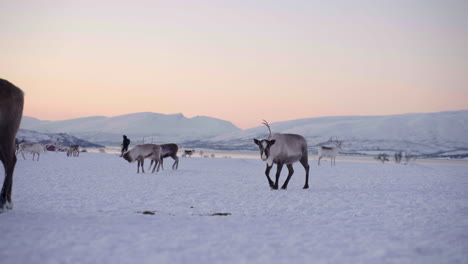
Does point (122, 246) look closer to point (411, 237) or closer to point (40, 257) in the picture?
point (40, 257)

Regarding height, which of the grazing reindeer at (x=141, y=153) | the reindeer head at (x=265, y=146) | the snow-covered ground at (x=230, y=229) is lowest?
the snow-covered ground at (x=230, y=229)

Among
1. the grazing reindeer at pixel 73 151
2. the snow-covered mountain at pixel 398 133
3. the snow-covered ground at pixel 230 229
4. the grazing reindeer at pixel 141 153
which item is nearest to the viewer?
the snow-covered ground at pixel 230 229

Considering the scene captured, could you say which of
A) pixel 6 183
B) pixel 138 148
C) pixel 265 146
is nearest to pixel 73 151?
pixel 138 148

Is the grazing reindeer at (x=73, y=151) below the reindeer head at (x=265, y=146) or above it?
below

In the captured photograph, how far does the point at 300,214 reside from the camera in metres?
7.70

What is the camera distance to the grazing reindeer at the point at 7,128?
6.42m

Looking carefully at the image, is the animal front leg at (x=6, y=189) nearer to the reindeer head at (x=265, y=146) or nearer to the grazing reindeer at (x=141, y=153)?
the reindeer head at (x=265, y=146)

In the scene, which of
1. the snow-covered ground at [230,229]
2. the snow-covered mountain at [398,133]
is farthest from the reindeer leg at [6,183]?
the snow-covered mountain at [398,133]

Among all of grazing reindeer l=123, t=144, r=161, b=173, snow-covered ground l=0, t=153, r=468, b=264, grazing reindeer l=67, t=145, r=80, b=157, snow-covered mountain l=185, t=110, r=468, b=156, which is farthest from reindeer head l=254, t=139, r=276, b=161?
snow-covered mountain l=185, t=110, r=468, b=156

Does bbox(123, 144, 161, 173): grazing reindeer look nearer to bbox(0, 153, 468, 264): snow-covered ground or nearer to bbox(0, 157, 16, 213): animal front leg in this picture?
bbox(0, 153, 468, 264): snow-covered ground

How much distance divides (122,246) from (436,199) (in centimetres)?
871

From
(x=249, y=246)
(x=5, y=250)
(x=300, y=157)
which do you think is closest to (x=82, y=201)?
(x=5, y=250)

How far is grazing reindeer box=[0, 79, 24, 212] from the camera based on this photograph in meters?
6.42

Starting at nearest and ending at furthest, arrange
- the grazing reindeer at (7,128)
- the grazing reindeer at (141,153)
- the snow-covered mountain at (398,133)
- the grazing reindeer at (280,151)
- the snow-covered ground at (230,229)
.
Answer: the snow-covered ground at (230,229)
the grazing reindeer at (7,128)
the grazing reindeer at (280,151)
the grazing reindeer at (141,153)
the snow-covered mountain at (398,133)
